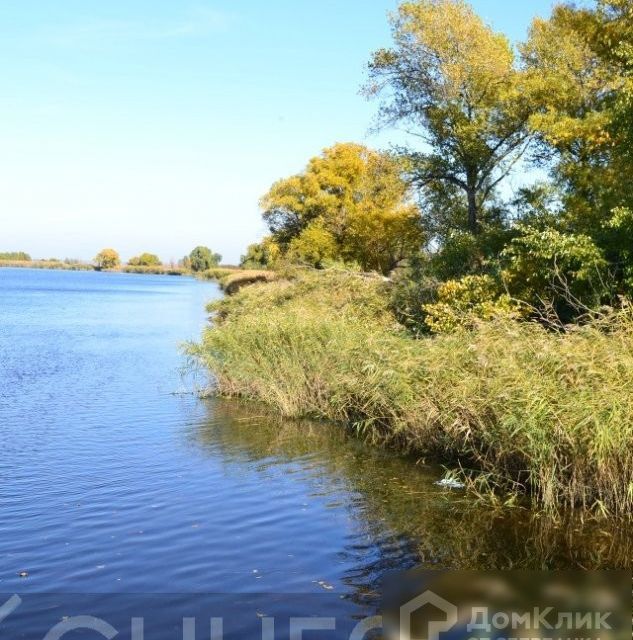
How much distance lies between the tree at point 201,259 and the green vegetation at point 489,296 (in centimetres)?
15332

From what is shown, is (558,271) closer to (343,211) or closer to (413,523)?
(413,523)

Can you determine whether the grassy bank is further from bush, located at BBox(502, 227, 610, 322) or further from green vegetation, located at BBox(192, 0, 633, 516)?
bush, located at BBox(502, 227, 610, 322)

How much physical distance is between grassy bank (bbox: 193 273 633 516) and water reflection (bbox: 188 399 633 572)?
1.70 ft

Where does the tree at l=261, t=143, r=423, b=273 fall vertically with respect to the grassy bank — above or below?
above

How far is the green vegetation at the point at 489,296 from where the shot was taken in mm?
10695

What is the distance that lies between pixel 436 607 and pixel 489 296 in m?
13.1

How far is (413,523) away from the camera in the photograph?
1039 centimetres

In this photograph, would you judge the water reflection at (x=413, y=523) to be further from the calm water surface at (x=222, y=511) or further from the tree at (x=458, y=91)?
the tree at (x=458, y=91)

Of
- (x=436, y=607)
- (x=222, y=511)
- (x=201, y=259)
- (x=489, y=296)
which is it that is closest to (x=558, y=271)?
(x=489, y=296)

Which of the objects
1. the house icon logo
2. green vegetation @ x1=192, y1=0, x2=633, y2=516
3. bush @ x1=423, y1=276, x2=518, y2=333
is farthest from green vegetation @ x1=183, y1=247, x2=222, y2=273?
the house icon logo

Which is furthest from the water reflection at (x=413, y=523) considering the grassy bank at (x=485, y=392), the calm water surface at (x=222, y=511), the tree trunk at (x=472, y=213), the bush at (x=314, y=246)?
the bush at (x=314, y=246)

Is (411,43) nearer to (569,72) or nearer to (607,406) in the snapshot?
(569,72)

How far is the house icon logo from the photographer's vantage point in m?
7.22

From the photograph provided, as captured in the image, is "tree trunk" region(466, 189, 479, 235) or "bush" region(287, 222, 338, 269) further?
"bush" region(287, 222, 338, 269)
